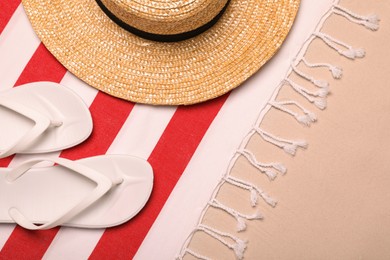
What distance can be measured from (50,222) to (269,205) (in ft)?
1.34

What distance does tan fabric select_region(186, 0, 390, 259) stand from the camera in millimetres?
920

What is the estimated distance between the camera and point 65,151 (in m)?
0.94

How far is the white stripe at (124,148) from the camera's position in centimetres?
92

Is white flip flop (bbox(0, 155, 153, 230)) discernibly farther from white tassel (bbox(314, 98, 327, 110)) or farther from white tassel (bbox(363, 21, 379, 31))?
white tassel (bbox(363, 21, 379, 31))

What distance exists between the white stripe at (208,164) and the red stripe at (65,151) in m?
0.17

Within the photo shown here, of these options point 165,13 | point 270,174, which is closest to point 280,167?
point 270,174

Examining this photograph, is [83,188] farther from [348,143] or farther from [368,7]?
[368,7]

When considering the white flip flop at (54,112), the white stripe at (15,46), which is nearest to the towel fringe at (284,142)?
the white flip flop at (54,112)

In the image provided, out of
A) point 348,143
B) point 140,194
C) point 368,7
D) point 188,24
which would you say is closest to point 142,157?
point 140,194

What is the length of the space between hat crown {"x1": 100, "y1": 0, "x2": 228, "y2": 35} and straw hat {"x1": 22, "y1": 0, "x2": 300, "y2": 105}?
0.07 metres

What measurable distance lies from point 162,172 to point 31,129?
0.84ft

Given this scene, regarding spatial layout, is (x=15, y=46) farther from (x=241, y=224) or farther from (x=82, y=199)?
(x=241, y=224)

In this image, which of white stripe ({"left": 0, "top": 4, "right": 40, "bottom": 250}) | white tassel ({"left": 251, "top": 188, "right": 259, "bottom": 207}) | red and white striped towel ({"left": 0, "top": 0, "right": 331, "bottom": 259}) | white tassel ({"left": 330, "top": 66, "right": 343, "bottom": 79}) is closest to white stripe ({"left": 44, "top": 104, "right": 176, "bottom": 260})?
red and white striped towel ({"left": 0, "top": 0, "right": 331, "bottom": 259})

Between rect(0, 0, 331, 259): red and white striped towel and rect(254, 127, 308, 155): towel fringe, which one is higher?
rect(254, 127, 308, 155): towel fringe
